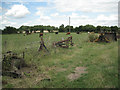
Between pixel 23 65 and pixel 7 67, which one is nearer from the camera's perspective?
pixel 7 67

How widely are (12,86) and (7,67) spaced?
1.31 m

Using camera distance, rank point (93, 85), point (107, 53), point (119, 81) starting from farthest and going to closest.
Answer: point (93, 85) → point (107, 53) → point (119, 81)

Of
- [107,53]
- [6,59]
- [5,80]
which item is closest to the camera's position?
[107,53]

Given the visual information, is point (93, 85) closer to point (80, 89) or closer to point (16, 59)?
point (80, 89)

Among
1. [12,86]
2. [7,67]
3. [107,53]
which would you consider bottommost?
[12,86]

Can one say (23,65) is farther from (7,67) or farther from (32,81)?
(32,81)

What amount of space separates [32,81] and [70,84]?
1.49m

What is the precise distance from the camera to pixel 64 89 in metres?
4.05

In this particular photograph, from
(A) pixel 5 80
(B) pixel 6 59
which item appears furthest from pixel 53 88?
(B) pixel 6 59

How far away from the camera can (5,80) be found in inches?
189

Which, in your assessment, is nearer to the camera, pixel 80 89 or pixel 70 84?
pixel 80 89

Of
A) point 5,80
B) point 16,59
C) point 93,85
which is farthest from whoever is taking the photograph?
point 16,59

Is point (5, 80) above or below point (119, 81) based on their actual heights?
below

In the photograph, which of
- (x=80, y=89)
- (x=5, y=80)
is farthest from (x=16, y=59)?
(x=80, y=89)
